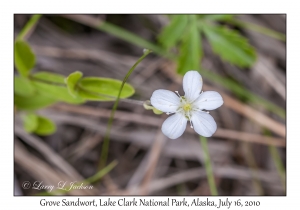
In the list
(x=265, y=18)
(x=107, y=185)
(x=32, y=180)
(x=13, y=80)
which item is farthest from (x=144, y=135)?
(x=265, y=18)

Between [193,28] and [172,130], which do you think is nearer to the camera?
[172,130]

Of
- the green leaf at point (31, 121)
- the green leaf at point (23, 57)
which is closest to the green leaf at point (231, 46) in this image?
the green leaf at point (23, 57)

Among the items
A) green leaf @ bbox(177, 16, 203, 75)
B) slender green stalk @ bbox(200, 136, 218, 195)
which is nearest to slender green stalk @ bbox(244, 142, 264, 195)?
slender green stalk @ bbox(200, 136, 218, 195)

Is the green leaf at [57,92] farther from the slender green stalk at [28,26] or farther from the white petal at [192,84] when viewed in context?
the white petal at [192,84]

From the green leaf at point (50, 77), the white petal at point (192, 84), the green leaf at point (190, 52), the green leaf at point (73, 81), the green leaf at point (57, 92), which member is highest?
the green leaf at point (190, 52)
